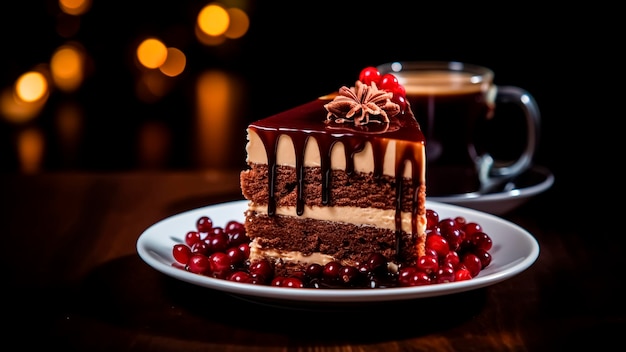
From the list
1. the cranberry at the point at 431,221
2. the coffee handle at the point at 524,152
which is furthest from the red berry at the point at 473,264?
the coffee handle at the point at 524,152

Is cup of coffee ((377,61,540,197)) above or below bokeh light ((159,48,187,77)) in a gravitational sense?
above

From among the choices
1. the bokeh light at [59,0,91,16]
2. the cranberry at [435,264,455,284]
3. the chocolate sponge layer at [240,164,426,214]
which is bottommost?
the cranberry at [435,264,455,284]

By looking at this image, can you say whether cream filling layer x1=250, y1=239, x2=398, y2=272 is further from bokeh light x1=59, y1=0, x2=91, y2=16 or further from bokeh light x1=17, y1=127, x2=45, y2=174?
bokeh light x1=59, y1=0, x2=91, y2=16

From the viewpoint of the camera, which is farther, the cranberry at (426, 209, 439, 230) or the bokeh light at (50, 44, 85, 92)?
the bokeh light at (50, 44, 85, 92)

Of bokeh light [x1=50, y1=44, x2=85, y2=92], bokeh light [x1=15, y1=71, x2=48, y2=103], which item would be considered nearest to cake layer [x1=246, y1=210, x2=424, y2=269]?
bokeh light [x1=15, y1=71, x2=48, y2=103]

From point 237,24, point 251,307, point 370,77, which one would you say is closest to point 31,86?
point 237,24

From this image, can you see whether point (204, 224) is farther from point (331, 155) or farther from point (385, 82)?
point (385, 82)
